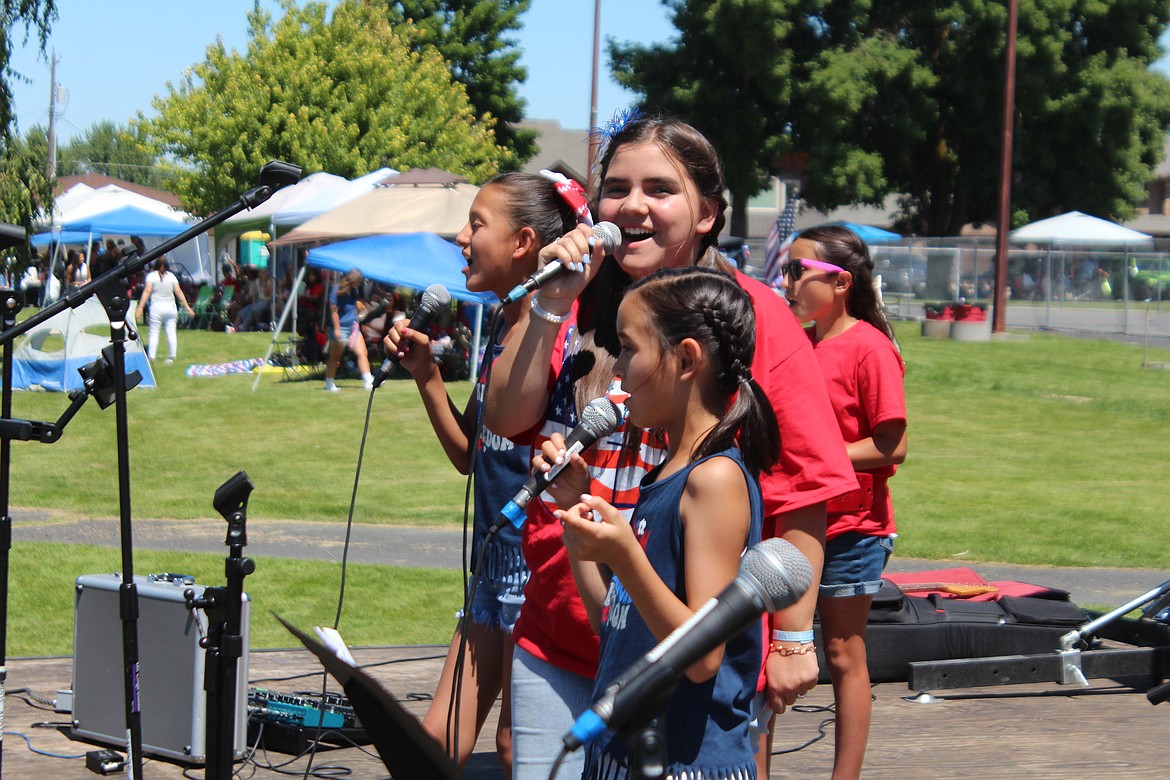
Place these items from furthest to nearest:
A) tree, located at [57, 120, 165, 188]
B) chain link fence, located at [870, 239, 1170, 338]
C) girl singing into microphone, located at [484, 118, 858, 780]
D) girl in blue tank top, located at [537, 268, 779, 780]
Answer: tree, located at [57, 120, 165, 188]
chain link fence, located at [870, 239, 1170, 338]
girl singing into microphone, located at [484, 118, 858, 780]
girl in blue tank top, located at [537, 268, 779, 780]

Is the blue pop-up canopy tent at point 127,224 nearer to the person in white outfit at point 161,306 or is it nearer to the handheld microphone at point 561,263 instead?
the person in white outfit at point 161,306

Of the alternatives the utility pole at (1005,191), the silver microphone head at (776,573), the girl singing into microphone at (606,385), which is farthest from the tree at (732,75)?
the silver microphone head at (776,573)

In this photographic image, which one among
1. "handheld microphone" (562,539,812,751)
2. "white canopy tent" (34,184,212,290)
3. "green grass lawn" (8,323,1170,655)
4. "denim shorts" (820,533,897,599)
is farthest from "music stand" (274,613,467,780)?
"white canopy tent" (34,184,212,290)

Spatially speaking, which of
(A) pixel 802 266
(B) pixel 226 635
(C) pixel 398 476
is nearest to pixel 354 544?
(C) pixel 398 476

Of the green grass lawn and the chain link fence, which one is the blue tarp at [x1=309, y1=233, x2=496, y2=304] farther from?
the chain link fence

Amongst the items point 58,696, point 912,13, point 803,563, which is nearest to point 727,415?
point 803,563

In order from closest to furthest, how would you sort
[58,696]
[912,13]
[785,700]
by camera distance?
[785,700] → [58,696] → [912,13]

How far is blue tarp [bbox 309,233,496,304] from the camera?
17.5m

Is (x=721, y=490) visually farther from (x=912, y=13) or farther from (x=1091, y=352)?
(x=912, y=13)

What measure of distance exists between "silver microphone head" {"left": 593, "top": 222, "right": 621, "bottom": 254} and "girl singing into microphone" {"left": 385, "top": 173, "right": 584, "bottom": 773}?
2.15 ft

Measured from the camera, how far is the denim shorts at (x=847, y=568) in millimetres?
4078

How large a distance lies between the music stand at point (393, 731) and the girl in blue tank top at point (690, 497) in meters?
0.68

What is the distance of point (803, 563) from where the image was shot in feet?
5.49

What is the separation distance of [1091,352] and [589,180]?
2427cm
